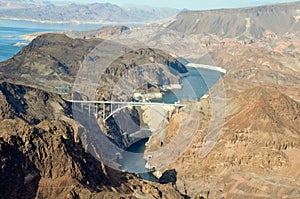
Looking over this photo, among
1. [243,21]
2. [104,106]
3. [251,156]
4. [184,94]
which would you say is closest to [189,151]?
[251,156]

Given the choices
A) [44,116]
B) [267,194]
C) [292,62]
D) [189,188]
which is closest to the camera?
[267,194]

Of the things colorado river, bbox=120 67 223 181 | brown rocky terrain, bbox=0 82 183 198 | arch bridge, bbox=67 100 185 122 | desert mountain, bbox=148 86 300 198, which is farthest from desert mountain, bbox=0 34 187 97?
brown rocky terrain, bbox=0 82 183 198

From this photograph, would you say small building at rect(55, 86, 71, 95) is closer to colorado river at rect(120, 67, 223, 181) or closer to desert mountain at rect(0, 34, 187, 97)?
desert mountain at rect(0, 34, 187, 97)

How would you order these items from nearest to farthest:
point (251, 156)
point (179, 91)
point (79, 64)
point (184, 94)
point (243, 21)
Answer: point (251, 156) → point (184, 94) → point (179, 91) → point (79, 64) → point (243, 21)

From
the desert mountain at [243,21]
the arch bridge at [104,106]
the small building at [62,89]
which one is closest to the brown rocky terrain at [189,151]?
the arch bridge at [104,106]

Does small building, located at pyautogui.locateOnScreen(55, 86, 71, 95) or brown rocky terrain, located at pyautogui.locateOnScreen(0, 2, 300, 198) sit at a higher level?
brown rocky terrain, located at pyautogui.locateOnScreen(0, 2, 300, 198)

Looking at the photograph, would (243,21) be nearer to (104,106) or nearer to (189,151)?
(104,106)

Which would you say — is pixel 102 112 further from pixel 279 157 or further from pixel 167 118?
pixel 279 157

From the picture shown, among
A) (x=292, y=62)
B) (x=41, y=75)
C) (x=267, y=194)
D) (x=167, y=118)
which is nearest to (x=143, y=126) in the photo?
(x=167, y=118)
